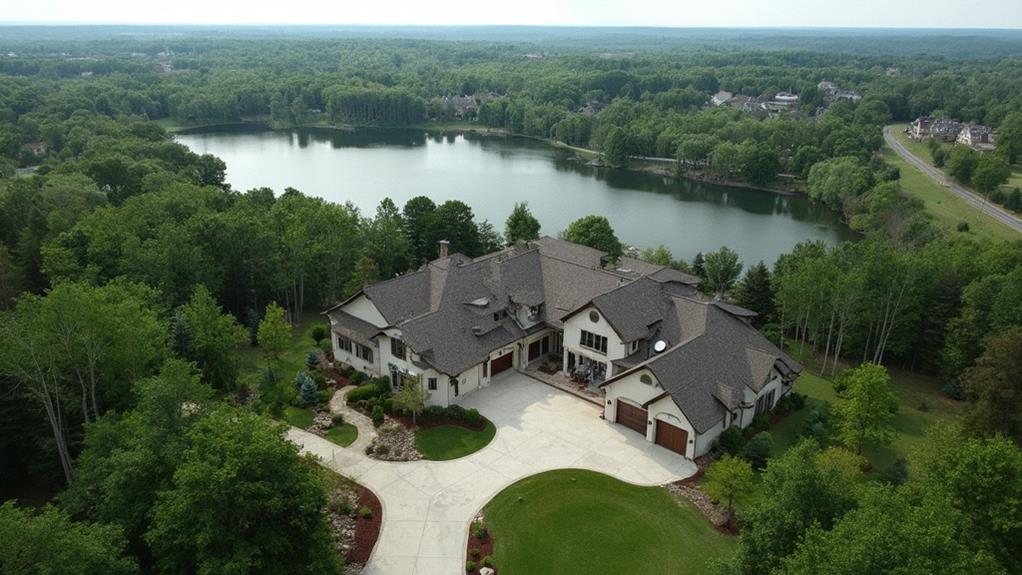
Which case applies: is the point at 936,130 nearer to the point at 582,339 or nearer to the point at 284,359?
the point at 582,339

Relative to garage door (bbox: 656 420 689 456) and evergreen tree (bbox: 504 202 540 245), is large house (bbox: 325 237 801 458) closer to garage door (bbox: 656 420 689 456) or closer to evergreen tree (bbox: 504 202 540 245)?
garage door (bbox: 656 420 689 456)

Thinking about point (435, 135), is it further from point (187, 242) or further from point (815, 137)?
point (187, 242)

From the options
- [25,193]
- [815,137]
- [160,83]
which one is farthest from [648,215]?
[160,83]

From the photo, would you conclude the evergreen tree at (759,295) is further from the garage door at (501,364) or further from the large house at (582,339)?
the garage door at (501,364)

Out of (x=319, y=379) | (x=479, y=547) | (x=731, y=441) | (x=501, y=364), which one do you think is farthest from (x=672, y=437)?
(x=319, y=379)

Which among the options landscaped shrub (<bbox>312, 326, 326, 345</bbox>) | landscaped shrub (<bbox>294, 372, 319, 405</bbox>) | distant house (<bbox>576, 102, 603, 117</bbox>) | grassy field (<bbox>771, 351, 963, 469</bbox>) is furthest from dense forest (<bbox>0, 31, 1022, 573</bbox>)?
distant house (<bbox>576, 102, 603, 117</bbox>)

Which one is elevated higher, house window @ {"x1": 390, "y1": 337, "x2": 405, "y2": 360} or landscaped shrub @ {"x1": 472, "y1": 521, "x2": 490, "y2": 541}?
house window @ {"x1": 390, "y1": 337, "x2": 405, "y2": 360}

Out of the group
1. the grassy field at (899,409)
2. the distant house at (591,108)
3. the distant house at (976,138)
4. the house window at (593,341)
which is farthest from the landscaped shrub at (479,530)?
the distant house at (591,108)
